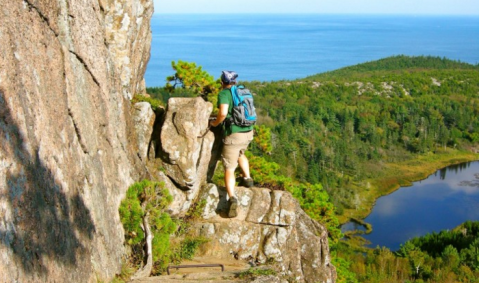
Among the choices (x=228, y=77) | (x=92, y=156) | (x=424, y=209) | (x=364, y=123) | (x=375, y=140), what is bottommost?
(x=424, y=209)

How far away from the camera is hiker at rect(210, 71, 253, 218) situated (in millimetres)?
7969

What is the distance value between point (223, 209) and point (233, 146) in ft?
4.21

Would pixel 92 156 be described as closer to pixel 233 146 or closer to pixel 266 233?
pixel 233 146

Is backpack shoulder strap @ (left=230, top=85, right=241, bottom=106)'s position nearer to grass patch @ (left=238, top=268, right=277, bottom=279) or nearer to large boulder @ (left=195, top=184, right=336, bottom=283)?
large boulder @ (left=195, top=184, right=336, bottom=283)

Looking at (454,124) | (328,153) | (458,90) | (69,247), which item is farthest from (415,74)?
(69,247)

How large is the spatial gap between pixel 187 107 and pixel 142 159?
3.80ft

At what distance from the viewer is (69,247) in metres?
5.07

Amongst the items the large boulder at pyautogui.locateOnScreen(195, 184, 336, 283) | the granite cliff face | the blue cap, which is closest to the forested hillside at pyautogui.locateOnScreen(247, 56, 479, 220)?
the large boulder at pyautogui.locateOnScreen(195, 184, 336, 283)

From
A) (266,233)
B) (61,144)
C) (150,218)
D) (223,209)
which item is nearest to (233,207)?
(223,209)

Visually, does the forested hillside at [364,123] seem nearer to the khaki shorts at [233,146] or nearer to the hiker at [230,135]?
the hiker at [230,135]

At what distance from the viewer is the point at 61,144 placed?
5.19m

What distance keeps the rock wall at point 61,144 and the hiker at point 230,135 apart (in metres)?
1.51

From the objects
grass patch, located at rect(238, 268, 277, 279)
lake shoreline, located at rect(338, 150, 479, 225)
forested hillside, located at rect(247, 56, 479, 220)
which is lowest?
lake shoreline, located at rect(338, 150, 479, 225)

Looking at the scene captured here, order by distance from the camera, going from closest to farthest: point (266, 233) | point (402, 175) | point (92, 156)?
point (92, 156) → point (266, 233) → point (402, 175)
